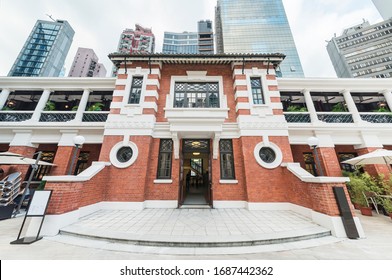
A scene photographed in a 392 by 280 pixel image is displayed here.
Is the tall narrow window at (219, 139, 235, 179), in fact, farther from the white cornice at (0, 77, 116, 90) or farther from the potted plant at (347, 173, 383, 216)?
the white cornice at (0, 77, 116, 90)

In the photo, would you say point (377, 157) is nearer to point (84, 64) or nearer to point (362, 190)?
point (362, 190)

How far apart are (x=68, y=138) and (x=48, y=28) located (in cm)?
10238

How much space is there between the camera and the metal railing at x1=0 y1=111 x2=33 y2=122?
30.2ft

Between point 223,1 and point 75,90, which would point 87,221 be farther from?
point 223,1

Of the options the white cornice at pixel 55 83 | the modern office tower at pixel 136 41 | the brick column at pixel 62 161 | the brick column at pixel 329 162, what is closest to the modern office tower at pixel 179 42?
the modern office tower at pixel 136 41

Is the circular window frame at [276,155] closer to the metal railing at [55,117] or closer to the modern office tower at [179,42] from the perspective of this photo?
the metal railing at [55,117]

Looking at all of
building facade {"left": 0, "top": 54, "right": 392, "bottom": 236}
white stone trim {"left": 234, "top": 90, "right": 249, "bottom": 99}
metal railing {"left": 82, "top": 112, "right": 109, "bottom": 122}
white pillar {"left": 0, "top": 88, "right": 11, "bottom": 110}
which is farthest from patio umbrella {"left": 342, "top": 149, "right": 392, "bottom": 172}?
white pillar {"left": 0, "top": 88, "right": 11, "bottom": 110}

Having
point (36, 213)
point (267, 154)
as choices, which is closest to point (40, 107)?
point (36, 213)

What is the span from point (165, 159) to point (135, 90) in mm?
4397

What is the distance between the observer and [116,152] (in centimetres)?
705

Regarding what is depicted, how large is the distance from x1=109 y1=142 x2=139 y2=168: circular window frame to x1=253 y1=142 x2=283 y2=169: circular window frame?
5.95m

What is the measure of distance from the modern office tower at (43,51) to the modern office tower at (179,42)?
51087mm

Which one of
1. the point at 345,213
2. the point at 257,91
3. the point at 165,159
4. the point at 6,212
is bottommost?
the point at 6,212

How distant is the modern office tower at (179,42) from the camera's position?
233 ft
